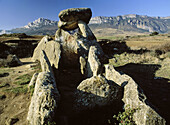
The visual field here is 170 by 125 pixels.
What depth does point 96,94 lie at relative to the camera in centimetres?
347

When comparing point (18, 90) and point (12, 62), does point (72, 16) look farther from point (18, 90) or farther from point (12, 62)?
point (18, 90)

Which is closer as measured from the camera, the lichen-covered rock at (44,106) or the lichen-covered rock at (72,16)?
the lichen-covered rock at (44,106)

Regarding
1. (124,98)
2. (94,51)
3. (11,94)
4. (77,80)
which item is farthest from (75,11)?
(124,98)

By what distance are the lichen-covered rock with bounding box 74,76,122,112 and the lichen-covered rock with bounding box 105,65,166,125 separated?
33 cm

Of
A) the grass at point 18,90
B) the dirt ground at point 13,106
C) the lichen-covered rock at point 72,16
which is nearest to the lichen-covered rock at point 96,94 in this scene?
the dirt ground at point 13,106

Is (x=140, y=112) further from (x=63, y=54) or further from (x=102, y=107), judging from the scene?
(x=63, y=54)

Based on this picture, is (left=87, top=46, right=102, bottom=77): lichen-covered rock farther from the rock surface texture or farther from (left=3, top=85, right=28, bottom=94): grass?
(left=3, top=85, right=28, bottom=94): grass

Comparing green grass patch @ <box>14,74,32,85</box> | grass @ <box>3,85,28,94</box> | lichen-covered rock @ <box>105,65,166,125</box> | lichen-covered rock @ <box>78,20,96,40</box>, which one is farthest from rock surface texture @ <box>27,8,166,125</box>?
lichen-covered rock @ <box>78,20,96,40</box>

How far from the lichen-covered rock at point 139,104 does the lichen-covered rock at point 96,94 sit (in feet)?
1.10

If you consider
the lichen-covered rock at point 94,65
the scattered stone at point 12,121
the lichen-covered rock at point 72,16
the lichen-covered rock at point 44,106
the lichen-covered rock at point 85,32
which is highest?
the lichen-covered rock at point 72,16

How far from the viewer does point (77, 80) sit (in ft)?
20.3

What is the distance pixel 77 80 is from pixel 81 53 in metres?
2.27

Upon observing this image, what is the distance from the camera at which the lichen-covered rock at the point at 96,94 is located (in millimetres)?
3356

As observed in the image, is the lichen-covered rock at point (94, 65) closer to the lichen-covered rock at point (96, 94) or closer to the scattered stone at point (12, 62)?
the lichen-covered rock at point (96, 94)
